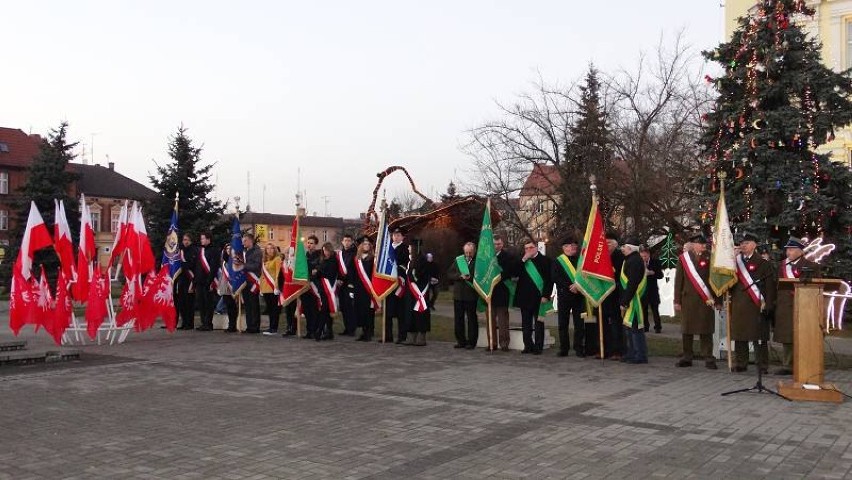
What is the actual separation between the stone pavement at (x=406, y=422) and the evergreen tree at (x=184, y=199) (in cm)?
2130

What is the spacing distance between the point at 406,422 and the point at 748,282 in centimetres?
599

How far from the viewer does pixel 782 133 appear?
A: 17797mm

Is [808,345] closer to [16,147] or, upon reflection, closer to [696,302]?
[696,302]

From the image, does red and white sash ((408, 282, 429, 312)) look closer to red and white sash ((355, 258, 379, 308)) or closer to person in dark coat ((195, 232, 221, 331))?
red and white sash ((355, 258, 379, 308))

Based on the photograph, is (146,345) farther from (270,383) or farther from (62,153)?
(62,153)

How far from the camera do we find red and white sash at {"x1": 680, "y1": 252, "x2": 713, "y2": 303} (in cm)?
1126

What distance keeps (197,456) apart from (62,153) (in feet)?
Answer: 140

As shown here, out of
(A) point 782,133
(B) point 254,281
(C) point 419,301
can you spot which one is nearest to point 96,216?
(B) point 254,281

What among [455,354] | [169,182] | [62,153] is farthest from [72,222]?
[455,354]

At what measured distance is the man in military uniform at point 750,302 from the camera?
34.7 ft

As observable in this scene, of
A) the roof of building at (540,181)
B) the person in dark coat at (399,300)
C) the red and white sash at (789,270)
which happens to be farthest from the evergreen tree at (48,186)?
the red and white sash at (789,270)

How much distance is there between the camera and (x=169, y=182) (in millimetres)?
32844

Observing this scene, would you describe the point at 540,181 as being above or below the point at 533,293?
above

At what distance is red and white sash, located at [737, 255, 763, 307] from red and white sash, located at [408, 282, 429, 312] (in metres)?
5.78
